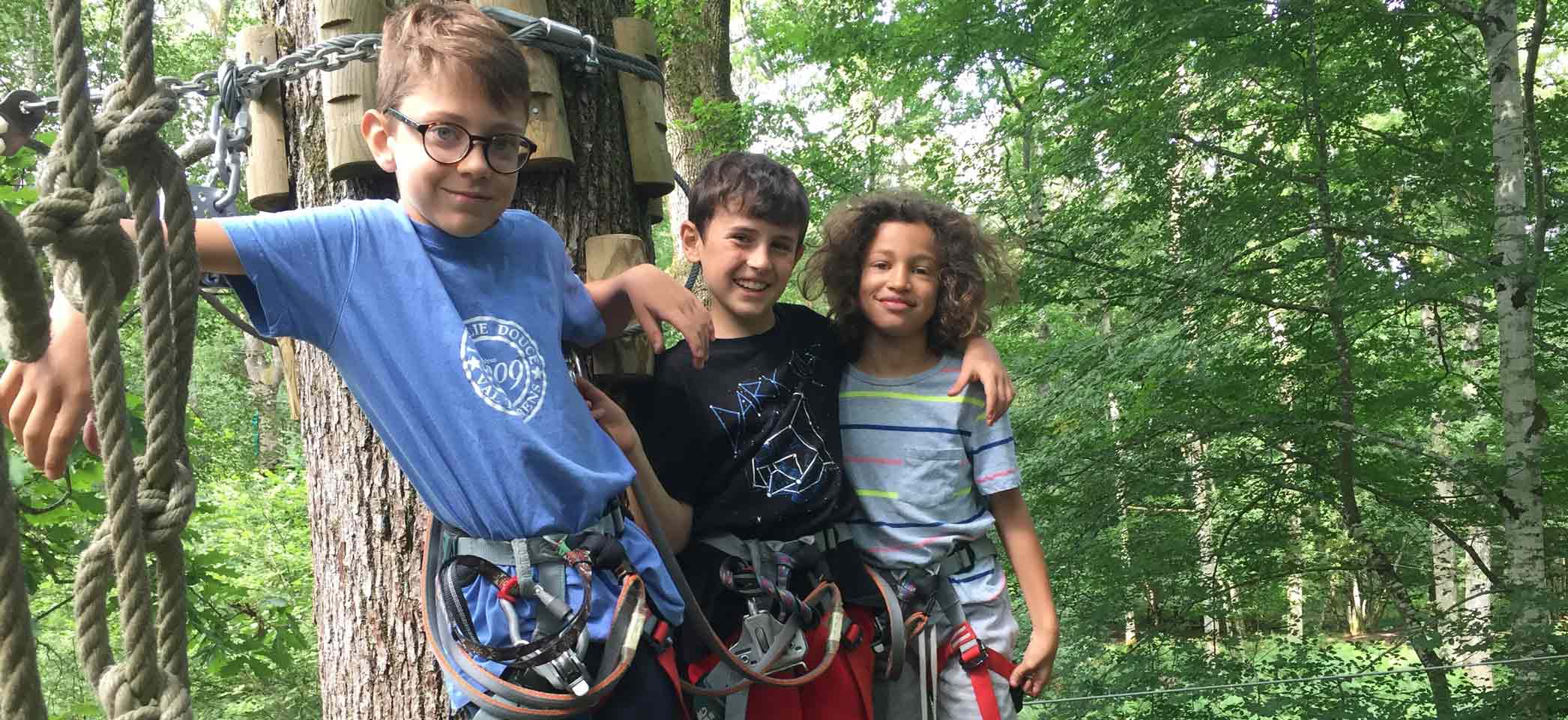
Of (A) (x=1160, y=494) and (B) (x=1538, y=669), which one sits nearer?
(B) (x=1538, y=669)

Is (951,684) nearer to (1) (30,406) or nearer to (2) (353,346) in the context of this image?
(2) (353,346)

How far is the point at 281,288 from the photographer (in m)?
1.34

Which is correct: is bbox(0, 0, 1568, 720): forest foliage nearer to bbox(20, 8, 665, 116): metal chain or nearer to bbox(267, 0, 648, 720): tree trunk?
bbox(267, 0, 648, 720): tree trunk

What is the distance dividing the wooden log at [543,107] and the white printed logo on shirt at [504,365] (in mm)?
484

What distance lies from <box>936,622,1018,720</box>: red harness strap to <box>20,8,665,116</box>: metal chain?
51.4 inches

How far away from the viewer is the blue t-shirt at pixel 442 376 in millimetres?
1392

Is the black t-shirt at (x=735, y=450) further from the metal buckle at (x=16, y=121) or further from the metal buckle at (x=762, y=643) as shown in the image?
the metal buckle at (x=16, y=121)

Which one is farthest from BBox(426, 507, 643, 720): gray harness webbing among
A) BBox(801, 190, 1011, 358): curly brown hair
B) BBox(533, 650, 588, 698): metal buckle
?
BBox(801, 190, 1011, 358): curly brown hair

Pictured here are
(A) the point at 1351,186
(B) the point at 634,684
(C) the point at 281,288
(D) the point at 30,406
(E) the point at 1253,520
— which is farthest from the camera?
(E) the point at 1253,520

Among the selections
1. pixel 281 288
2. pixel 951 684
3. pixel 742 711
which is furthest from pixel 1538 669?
pixel 281 288

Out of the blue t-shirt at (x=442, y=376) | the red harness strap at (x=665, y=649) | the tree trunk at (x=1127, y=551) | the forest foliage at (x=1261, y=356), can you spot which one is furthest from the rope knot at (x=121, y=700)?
the tree trunk at (x=1127, y=551)

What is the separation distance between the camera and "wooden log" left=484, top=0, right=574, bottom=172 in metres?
1.86

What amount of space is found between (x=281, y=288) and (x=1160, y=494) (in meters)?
4.14

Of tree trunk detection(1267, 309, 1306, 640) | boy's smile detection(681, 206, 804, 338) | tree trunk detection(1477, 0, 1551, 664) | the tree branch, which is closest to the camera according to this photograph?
boy's smile detection(681, 206, 804, 338)
